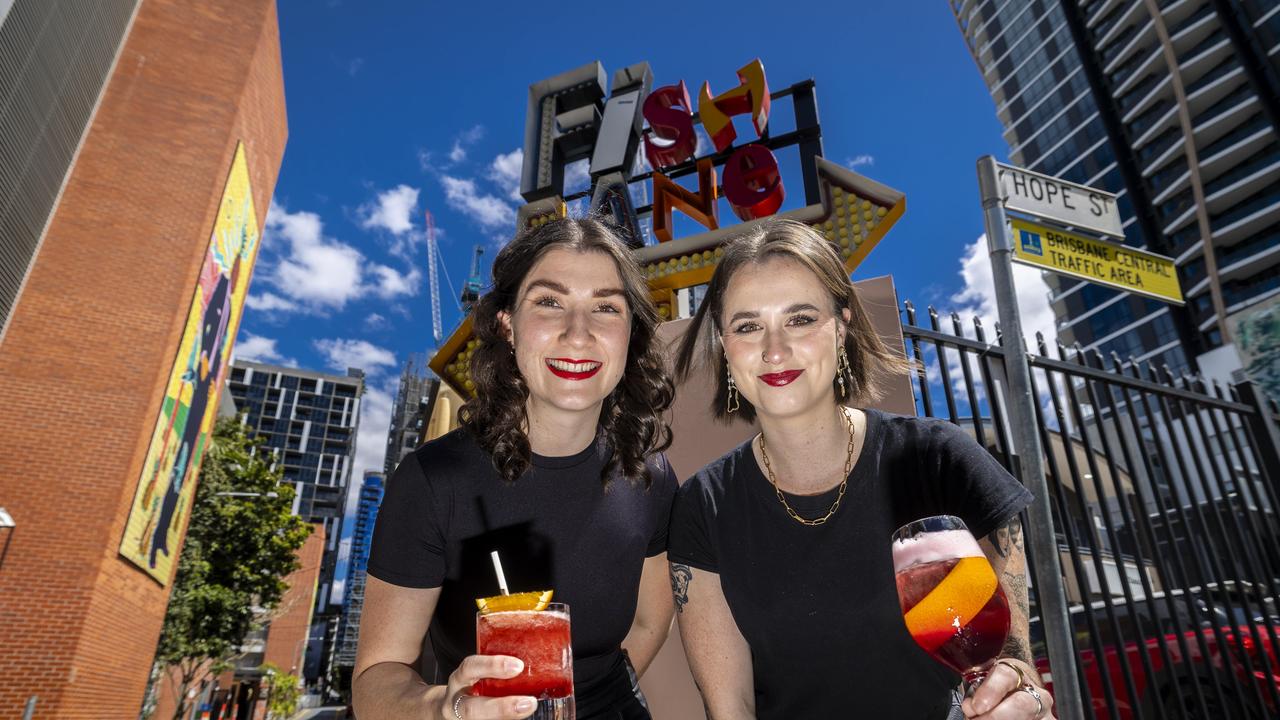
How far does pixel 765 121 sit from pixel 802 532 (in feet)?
19.9

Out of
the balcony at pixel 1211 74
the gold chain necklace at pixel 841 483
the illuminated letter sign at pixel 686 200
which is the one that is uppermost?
the balcony at pixel 1211 74

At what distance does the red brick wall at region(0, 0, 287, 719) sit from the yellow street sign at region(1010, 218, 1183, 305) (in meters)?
14.6

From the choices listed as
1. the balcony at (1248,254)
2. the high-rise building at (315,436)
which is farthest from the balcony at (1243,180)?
the high-rise building at (315,436)

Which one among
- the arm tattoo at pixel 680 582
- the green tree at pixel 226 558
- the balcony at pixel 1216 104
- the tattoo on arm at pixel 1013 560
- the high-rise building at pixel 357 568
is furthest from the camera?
the high-rise building at pixel 357 568

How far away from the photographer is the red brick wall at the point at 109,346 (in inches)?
446

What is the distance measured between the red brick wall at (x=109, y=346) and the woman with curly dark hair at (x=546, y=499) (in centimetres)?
1312

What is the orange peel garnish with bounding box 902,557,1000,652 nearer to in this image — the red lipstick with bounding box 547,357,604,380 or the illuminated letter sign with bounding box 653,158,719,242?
the red lipstick with bounding box 547,357,604,380

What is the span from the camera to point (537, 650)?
1.37 meters

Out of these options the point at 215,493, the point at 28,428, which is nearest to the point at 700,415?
the point at 28,428

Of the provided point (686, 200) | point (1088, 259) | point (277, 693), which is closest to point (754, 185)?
point (686, 200)

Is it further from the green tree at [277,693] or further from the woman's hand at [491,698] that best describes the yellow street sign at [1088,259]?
the green tree at [277,693]

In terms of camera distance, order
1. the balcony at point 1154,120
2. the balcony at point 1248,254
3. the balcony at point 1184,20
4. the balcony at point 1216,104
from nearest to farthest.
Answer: the balcony at point 1248,254 → the balcony at point 1216,104 → the balcony at point 1184,20 → the balcony at point 1154,120

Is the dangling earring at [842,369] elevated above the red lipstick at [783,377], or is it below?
above

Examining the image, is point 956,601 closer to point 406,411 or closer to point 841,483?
point 841,483
